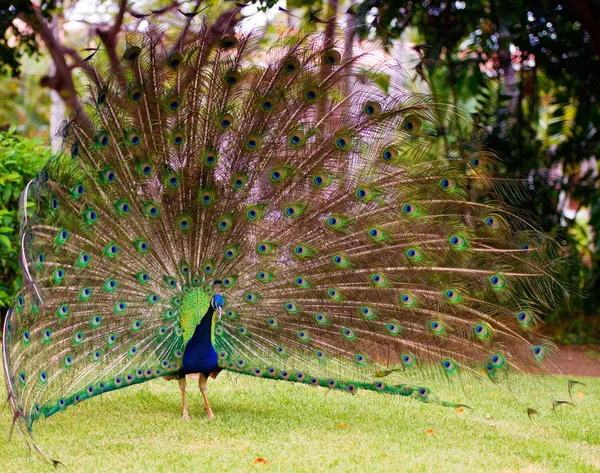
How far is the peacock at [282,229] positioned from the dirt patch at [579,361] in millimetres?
4662

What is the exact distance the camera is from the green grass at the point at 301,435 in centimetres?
524

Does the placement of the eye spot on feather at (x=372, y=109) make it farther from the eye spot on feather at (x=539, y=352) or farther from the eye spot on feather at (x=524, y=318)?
the eye spot on feather at (x=539, y=352)

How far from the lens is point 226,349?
20.2 ft

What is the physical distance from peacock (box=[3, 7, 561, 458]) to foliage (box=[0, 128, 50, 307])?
113 inches

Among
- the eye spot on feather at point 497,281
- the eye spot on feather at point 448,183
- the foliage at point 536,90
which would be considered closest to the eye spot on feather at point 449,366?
the eye spot on feather at point 497,281

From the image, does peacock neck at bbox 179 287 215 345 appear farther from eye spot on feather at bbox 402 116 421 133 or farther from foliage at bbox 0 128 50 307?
foliage at bbox 0 128 50 307

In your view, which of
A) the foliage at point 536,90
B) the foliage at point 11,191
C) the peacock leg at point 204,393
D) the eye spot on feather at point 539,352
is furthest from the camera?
the foliage at point 536,90

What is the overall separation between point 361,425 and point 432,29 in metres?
7.44

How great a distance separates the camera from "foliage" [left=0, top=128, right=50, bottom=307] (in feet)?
28.5

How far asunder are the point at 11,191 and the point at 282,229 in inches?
159

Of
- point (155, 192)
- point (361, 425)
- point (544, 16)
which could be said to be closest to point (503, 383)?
point (361, 425)

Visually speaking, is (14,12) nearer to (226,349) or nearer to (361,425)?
(226,349)

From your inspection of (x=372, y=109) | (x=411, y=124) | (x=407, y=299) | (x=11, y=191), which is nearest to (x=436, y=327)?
(x=407, y=299)

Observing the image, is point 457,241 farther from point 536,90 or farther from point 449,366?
point 536,90
